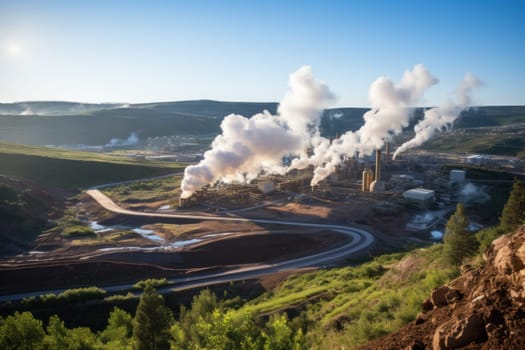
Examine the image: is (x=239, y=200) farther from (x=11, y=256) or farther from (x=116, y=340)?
(x=116, y=340)

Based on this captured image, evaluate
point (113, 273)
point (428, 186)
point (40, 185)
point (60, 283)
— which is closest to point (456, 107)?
point (428, 186)

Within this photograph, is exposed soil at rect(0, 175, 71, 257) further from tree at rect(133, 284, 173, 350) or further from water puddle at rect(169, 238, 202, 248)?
tree at rect(133, 284, 173, 350)

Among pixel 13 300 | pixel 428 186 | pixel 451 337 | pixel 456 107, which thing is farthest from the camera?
pixel 428 186

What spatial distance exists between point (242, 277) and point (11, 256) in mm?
31764

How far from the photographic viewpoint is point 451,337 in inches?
360

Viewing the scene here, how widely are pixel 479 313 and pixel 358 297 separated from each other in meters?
17.5

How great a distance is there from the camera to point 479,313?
931 cm

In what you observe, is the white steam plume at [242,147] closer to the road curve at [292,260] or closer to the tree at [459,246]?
the road curve at [292,260]

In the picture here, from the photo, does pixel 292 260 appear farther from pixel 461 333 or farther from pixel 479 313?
pixel 461 333

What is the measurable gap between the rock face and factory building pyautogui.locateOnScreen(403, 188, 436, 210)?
6526cm

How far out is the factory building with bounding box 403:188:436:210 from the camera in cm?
7319

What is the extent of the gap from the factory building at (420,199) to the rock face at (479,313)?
214 ft

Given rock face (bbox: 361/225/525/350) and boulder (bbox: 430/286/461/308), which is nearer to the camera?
rock face (bbox: 361/225/525/350)

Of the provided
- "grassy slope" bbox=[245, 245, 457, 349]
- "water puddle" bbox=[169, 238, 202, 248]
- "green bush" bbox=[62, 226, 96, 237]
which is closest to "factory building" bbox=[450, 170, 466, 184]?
"grassy slope" bbox=[245, 245, 457, 349]
